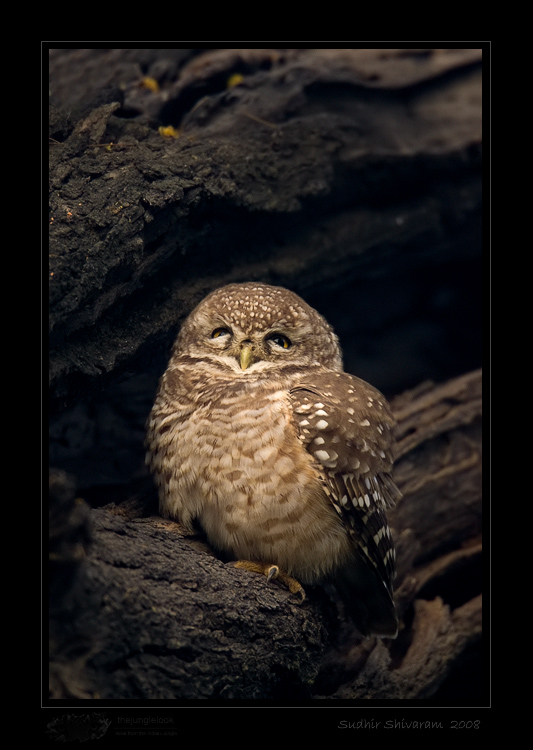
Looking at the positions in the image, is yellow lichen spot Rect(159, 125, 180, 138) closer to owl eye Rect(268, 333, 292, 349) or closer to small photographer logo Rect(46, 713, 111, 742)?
owl eye Rect(268, 333, 292, 349)

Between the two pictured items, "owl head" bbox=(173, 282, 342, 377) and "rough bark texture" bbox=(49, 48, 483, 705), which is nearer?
"rough bark texture" bbox=(49, 48, 483, 705)

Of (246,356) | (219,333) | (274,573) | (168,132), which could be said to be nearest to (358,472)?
(274,573)

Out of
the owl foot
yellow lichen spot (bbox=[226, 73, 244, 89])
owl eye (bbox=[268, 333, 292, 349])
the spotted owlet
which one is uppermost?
yellow lichen spot (bbox=[226, 73, 244, 89])

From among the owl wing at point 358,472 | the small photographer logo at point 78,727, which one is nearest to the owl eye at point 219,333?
the owl wing at point 358,472

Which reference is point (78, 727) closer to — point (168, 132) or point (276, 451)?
point (276, 451)

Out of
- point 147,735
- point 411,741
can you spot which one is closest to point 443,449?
point 411,741

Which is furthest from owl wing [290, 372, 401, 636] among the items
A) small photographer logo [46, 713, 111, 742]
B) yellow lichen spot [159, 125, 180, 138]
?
yellow lichen spot [159, 125, 180, 138]

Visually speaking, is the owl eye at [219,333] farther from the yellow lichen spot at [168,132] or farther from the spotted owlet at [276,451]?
the yellow lichen spot at [168,132]
